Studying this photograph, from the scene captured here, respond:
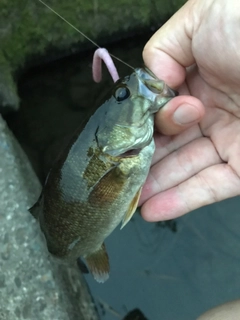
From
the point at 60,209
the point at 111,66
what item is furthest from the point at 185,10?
the point at 60,209

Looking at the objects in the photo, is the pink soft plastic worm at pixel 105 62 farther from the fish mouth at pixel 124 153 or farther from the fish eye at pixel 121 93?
the fish mouth at pixel 124 153

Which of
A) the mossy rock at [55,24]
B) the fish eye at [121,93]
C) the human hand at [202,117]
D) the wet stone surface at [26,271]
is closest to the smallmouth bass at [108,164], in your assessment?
the fish eye at [121,93]

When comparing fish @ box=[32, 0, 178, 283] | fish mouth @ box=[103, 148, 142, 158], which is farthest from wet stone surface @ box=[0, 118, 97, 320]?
fish mouth @ box=[103, 148, 142, 158]

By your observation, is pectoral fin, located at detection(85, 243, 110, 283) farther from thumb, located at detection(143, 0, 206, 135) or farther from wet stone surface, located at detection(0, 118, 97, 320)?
thumb, located at detection(143, 0, 206, 135)

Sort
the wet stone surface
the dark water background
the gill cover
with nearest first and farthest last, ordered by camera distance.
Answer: the gill cover < the wet stone surface < the dark water background

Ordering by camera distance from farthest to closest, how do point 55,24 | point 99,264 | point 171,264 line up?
point 55,24 < point 171,264 < point 99,264

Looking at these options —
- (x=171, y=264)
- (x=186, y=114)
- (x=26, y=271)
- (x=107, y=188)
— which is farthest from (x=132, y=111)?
(x=171, y=264)

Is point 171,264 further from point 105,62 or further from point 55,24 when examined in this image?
point 55,24
